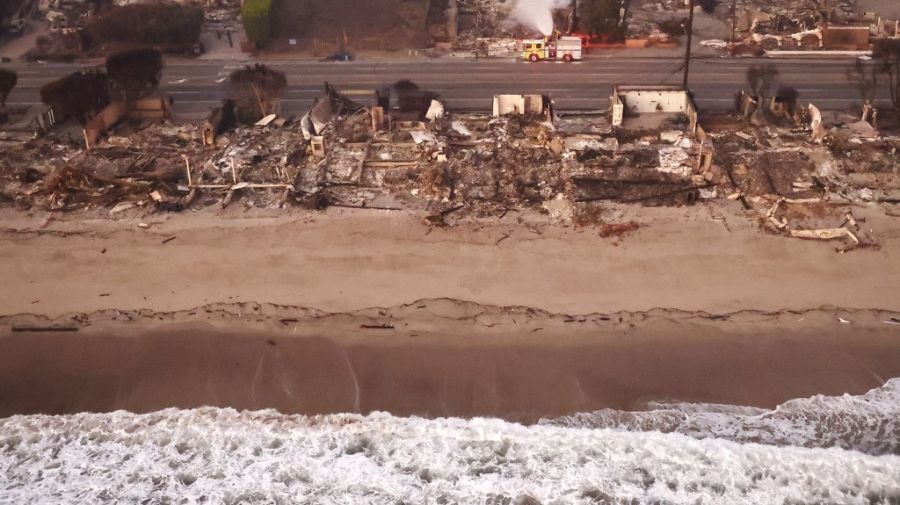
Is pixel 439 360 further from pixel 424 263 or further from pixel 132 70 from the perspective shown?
pixel 132 70

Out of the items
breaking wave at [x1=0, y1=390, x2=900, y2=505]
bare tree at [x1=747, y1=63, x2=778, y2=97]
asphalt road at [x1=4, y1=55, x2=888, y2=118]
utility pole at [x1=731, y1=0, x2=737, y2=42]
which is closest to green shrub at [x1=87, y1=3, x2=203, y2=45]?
asphalt road at [x1=4, y1=55, x2=888, y2=118]

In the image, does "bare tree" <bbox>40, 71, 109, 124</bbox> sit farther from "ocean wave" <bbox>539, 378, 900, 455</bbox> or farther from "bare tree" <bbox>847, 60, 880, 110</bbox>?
"bare tree" <bbox>847, 60, 880, 110</bbox>

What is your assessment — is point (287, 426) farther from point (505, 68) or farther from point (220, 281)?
point (505, 68)

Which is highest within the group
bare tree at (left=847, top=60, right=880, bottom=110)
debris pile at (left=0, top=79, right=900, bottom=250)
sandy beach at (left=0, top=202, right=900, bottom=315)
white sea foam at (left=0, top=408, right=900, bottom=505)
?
bare tree at (left=847, top=60, right=880, bottom=110)

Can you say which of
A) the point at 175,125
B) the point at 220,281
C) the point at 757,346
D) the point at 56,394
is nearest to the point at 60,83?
the point at 175,125

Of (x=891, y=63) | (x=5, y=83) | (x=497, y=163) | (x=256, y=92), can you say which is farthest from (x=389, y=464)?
(x=891, y=63)

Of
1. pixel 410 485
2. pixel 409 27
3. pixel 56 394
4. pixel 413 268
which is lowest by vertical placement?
pixel 410 485

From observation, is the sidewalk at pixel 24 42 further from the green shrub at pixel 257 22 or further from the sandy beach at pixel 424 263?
the sandy beach at pixel 424 263
